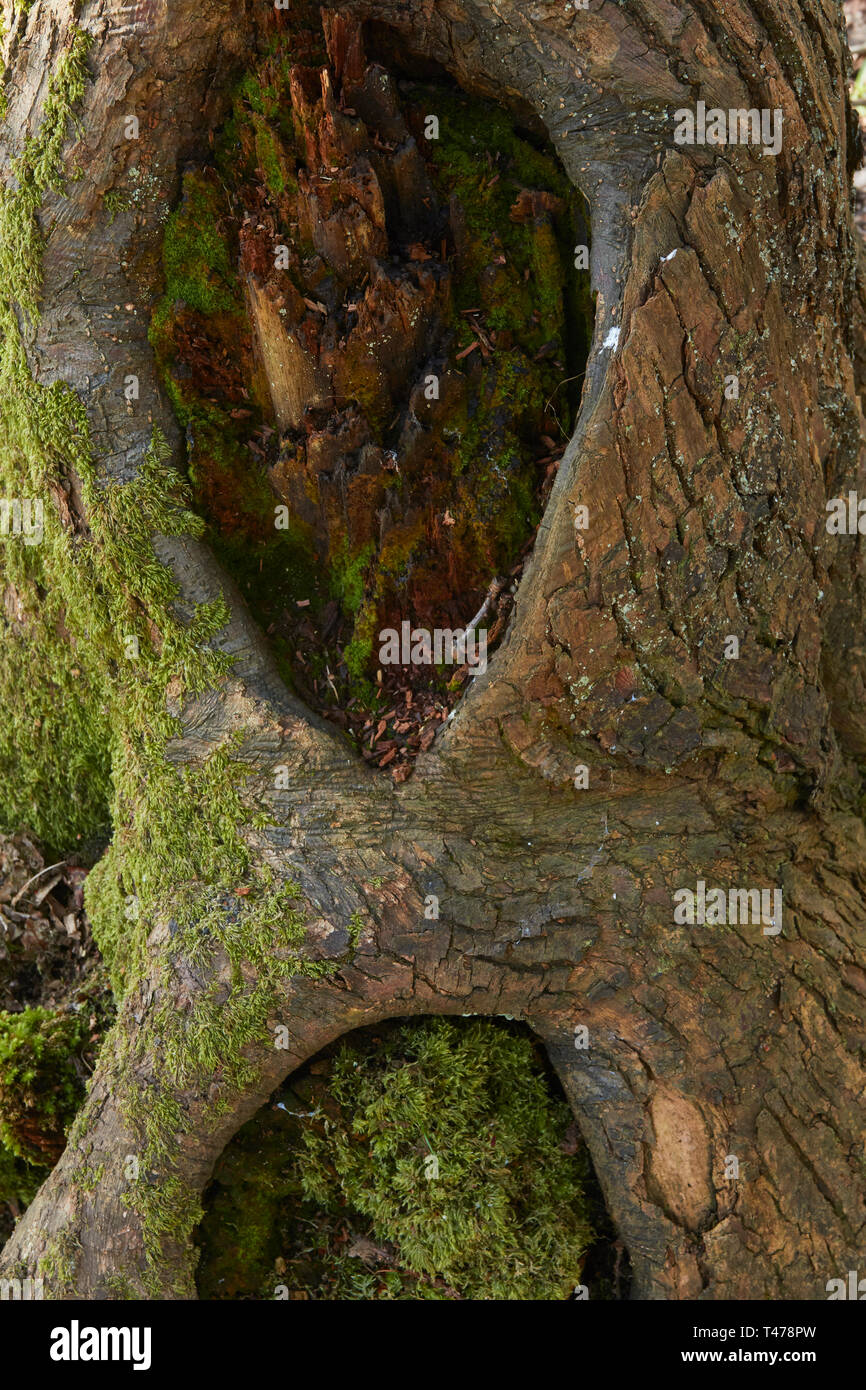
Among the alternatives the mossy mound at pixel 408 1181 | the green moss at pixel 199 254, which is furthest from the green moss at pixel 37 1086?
the green moss at pixel 199 254

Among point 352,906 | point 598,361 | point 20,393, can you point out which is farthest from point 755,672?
point 20,393

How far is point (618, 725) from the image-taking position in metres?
2.97

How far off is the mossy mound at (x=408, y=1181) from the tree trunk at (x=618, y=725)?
19 centimetres

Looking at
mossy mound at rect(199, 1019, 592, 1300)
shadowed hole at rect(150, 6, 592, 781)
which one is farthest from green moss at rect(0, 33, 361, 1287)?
mossy mound at rect(199, 1019, 592, 1300)

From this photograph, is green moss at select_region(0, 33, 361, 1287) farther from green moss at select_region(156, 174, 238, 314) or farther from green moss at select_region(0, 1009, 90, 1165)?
green moss at select_region(0, 1009, 90, 1165)

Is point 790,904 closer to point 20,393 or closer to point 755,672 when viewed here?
A: point 755,672

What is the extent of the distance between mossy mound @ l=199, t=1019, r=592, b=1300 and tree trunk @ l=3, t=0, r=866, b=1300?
0.19 meters

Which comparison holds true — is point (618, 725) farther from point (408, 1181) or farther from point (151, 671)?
point (408, 1181)

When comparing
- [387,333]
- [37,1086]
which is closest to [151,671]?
[387,333]

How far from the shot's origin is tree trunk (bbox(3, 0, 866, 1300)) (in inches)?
111

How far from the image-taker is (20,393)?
3322mm

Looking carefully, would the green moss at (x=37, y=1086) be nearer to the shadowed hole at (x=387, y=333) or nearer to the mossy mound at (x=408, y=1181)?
the mossy mound at (x=408, y=1181)

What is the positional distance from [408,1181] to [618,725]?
5.63 ft
